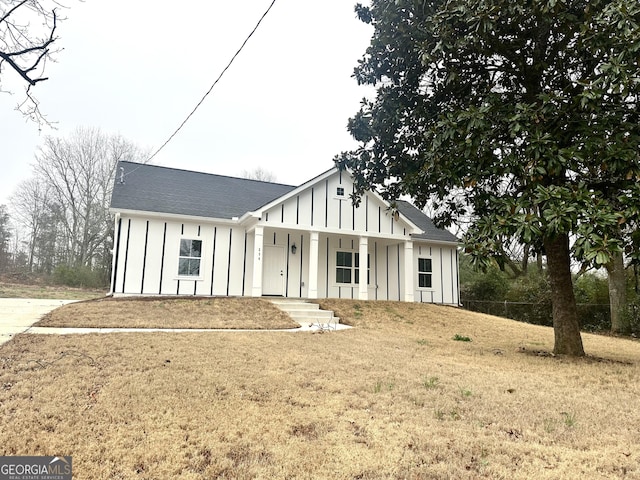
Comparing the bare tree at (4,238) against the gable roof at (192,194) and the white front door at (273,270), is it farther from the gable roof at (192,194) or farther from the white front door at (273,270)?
the white front door at (273,270)

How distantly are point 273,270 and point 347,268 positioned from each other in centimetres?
287

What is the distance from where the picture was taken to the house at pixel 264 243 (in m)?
12.7

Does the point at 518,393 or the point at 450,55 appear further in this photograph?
the point at 450,55

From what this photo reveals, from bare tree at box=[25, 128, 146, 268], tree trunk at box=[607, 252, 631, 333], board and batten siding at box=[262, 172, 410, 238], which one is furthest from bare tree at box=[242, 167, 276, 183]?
tree trunk at box=[607, 252, 631, 333]

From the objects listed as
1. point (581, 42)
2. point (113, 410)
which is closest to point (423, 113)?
point (581, 42)

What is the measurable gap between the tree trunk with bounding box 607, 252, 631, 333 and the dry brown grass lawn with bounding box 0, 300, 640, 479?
8004 millimetres

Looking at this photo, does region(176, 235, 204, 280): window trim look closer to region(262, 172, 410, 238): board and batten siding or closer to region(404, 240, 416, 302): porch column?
region(262, 172, 410, 238): board and batten siding

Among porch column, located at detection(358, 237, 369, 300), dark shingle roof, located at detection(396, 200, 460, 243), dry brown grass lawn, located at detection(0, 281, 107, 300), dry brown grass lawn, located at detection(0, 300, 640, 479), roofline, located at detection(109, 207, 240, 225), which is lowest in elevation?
dry brown grass lawn, located at detection(0, 300, 640, 479)

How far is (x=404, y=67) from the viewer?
287 inches

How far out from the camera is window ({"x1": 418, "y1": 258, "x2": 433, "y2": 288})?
632 inches

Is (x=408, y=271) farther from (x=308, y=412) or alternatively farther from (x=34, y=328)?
(x=308, y=412)

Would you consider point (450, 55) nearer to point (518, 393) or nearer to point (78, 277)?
point (518, 393)

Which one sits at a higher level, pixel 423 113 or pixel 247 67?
pixel 247 67

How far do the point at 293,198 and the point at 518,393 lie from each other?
9997 mm
